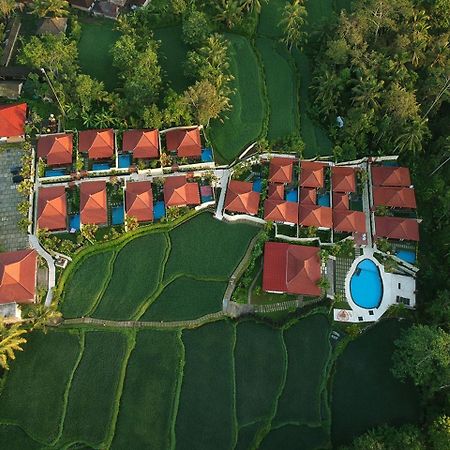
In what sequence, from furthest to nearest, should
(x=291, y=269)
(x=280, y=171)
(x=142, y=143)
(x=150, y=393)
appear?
(x=142, y=143) → (x=280, y=171) → (x=291, y=269) → (x=150, y=393)

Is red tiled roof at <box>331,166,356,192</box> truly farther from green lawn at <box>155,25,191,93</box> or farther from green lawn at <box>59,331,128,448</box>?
green lawn at <box>59,331,128,448</box>

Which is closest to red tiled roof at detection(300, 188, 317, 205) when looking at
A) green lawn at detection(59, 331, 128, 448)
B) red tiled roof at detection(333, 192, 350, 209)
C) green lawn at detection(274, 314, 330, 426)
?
red tiled roof at detection(333, 192, 350, 209)

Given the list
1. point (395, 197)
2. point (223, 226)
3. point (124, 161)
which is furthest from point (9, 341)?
point (395, 197)

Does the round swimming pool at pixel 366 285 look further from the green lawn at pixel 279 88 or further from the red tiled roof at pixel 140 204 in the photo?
the red tiled roof at pixel 140 204

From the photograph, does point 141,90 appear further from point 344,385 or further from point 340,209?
point 344,385

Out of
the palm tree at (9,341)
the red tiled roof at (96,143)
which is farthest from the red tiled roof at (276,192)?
the palm tree at (9,341)

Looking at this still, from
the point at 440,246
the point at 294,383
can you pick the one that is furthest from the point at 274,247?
the point at 440,246

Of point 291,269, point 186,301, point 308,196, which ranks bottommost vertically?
point 186,301

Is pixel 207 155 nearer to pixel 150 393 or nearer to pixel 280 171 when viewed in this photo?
pixel 280 171
